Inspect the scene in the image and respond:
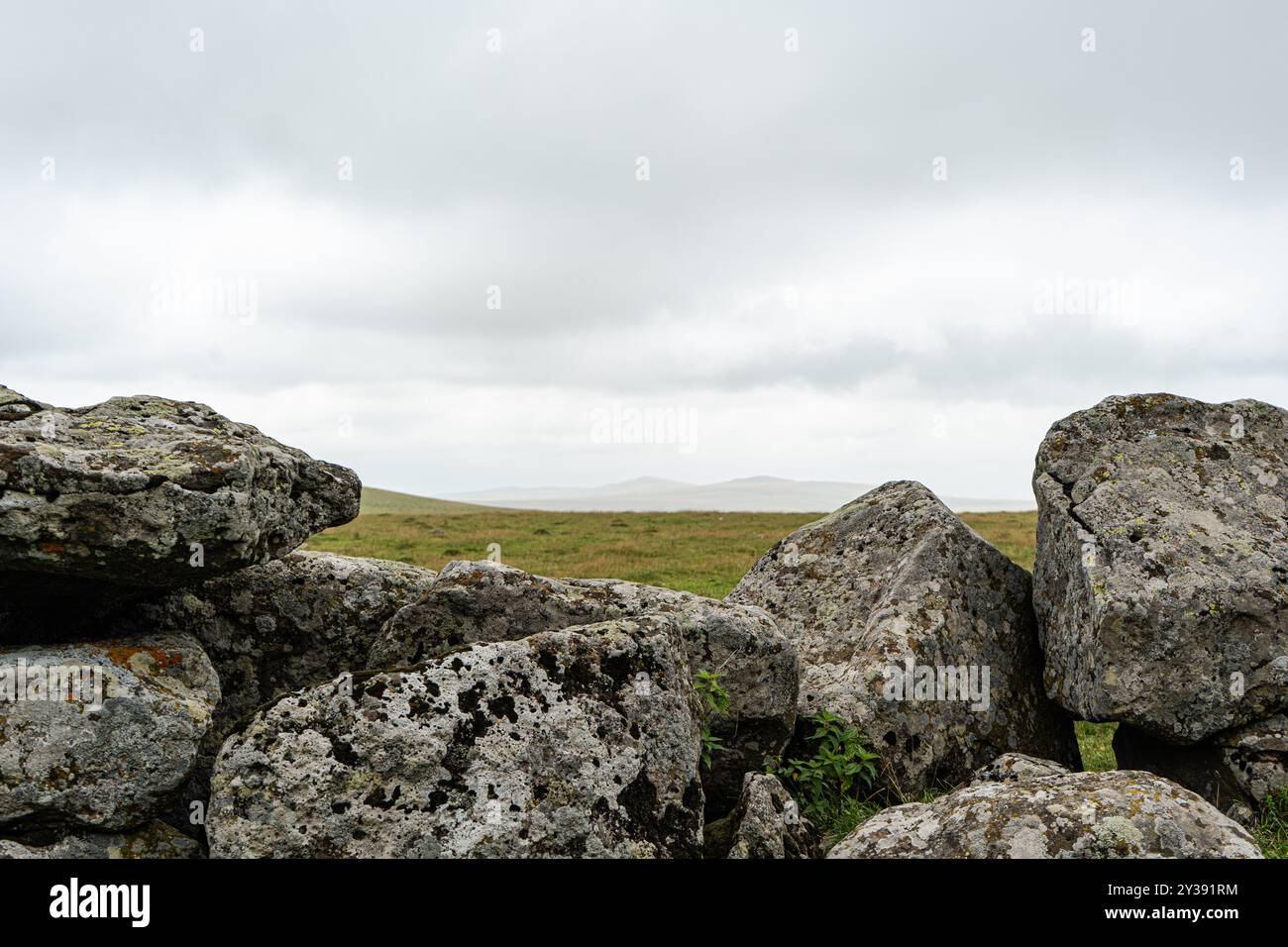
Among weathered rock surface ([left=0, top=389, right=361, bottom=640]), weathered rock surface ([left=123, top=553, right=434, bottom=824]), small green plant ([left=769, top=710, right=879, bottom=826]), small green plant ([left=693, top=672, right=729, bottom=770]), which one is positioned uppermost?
weathered rock surface ([left=0, top=389, right=361, bottom=640])

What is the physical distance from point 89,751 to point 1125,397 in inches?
436

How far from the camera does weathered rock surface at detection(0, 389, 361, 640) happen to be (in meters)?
6.72

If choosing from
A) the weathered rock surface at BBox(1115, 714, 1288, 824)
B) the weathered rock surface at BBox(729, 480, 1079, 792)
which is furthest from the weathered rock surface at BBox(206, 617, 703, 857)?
the weathered rock surface at BBox(1115, 714, 1288, 824)

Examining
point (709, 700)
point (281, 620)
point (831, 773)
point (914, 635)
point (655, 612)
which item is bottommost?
point (831, 773)

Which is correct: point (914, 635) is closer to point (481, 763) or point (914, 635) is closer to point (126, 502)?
point (481, 763)

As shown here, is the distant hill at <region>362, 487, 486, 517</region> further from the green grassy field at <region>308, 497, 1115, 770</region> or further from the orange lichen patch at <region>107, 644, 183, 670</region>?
the orange lichen patch at <region>107, 644, 183, 670</region>

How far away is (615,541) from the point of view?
44.8 metres

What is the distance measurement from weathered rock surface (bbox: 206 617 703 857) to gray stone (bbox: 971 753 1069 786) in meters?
3.38

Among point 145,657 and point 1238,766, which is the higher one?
point 145,657

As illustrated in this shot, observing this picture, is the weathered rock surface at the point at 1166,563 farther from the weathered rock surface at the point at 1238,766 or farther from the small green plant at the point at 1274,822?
the small green plant at the point at 1274,822

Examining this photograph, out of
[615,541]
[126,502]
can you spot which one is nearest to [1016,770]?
[126,502]

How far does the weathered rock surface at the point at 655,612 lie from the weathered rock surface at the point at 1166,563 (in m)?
3.18

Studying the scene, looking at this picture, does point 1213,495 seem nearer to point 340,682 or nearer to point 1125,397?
point 1125,397

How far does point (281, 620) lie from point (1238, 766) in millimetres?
9368
